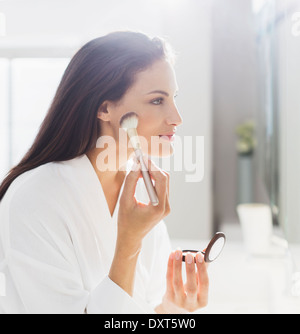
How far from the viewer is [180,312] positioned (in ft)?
1.74

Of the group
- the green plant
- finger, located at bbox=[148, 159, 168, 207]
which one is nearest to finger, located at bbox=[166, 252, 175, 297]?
finger, located at bbox=[148, 159, 168, 207]

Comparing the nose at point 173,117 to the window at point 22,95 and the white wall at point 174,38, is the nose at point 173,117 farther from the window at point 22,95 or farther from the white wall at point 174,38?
the window at point 22,95

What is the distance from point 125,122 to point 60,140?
3.5 inches

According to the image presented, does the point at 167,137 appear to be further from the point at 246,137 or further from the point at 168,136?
the point at 246,137

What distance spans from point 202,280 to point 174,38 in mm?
1140

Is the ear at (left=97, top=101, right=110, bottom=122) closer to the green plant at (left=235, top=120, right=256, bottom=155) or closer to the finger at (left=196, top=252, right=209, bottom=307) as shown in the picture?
the finger at (left=196, top=252, right=209, bottom=307)

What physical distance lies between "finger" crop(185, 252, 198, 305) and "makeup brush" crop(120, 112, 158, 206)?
4.0 inches

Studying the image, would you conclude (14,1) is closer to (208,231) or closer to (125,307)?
(208,231)

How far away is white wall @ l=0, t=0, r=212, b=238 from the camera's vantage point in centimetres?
144

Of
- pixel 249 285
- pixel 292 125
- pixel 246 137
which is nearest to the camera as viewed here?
pixel 292 125

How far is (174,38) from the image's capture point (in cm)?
148

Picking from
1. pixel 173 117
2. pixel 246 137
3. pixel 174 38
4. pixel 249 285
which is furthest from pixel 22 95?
pixel 173 117
